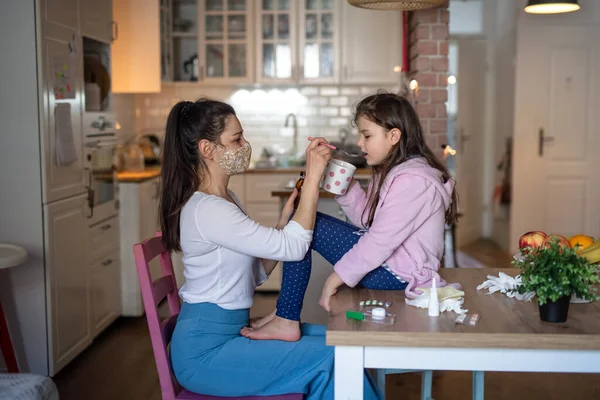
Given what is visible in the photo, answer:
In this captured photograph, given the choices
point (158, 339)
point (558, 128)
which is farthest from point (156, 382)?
point (558, 128)

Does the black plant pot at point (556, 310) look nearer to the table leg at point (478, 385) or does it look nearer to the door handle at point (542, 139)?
the table leg at point (478, 385)

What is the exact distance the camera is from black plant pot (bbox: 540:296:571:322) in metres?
1.64

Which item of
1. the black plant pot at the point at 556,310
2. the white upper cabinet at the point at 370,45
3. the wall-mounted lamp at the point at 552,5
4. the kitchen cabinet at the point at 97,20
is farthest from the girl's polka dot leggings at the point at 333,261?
the white upper cabinet at the point at 370,45

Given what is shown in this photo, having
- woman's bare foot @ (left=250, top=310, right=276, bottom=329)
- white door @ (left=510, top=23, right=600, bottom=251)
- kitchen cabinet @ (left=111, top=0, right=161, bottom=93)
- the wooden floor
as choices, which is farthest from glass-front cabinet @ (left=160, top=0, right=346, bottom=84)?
woman's bare foot @ (left=250, top=310, right=276, bottom=329)

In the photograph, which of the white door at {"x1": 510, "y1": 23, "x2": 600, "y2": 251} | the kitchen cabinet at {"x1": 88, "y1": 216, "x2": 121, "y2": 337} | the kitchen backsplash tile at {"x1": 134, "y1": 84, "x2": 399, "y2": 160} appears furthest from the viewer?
the white door at {"x1": 510, "y1": 23, "x2": 600, "y2": 251}

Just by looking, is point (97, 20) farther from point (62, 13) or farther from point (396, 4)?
point (396, 4)

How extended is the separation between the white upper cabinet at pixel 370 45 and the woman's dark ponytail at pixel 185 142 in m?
3.83

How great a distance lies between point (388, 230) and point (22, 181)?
2048mm

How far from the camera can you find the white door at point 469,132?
289 inches

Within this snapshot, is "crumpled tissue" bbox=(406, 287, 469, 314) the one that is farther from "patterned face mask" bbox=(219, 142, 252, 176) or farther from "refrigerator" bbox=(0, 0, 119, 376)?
"refrigerator" bbox=(0, 0, 119, 376)

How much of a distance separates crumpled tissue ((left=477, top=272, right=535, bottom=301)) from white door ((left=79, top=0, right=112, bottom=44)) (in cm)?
271

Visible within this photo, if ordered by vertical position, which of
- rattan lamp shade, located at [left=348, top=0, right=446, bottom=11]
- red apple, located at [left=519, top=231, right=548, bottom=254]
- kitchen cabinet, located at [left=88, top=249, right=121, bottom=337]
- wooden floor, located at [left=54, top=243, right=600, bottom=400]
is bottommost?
wooden floor, located at [left=54, top=243, right=600, bottom=400]

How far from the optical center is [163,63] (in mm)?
5777

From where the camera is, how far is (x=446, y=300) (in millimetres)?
1802
